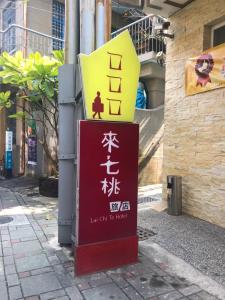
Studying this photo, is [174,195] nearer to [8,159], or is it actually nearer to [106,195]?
[106,195]

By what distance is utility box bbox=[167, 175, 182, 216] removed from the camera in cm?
648

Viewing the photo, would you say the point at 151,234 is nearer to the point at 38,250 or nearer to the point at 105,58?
the point at 38,250

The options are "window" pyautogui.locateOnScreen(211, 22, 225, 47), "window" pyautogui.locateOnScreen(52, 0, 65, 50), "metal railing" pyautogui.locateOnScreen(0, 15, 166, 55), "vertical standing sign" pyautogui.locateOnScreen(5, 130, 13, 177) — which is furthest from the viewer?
"window" pyautogui.locateOnScreen(52, 0, 65, 50)

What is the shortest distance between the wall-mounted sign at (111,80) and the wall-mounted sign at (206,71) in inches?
90.5

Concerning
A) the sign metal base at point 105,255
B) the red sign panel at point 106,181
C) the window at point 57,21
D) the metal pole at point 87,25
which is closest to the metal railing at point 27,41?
the window at point 57,21

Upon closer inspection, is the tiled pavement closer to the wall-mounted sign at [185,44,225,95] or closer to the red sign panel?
the red sign panel

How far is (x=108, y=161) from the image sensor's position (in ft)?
12.8

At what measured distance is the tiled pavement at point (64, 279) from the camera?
11.0ft

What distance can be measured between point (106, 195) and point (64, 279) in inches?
42.7

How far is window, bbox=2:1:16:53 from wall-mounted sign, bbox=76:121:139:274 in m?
10.2

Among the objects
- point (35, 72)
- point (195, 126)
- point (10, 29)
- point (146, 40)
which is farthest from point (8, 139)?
point (195, 126)

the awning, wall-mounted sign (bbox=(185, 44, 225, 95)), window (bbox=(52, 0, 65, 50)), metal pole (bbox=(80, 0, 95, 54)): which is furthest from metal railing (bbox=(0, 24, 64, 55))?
metal pole (bbox=(80, 0, 95, 54))

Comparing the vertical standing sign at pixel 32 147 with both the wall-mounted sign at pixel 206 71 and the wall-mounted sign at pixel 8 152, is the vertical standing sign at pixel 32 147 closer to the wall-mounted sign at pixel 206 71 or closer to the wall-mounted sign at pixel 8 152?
the wall-mounted sign at pixel 8 152

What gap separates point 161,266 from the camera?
13.3ft
